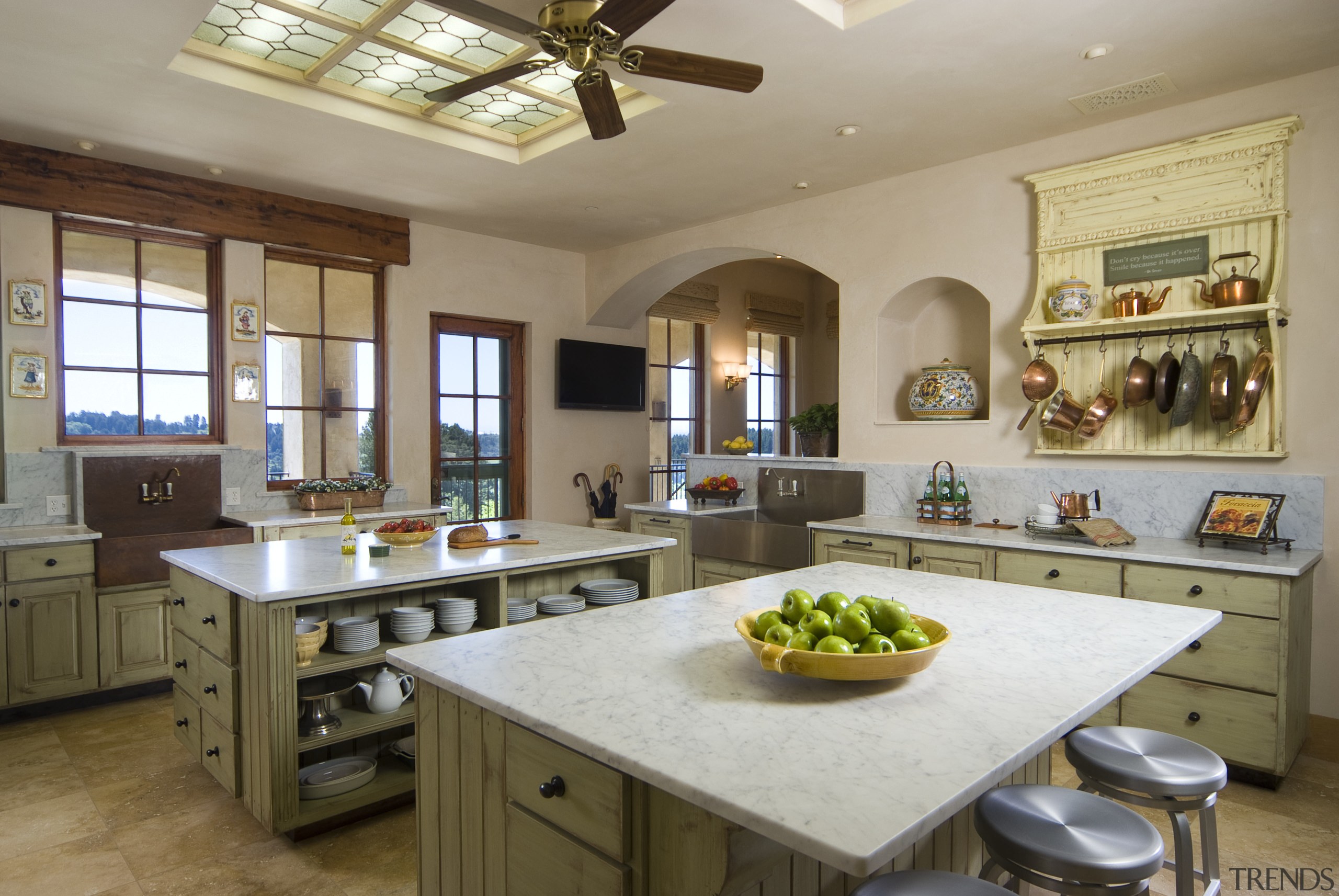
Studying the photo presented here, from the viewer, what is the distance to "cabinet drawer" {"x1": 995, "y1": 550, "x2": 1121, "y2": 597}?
3088 millimetres

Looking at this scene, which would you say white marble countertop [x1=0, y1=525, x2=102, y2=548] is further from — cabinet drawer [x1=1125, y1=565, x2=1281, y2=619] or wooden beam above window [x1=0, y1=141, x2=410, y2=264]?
cabinet drawer [x1=1125, y1=565, x2=1281, y2=619]

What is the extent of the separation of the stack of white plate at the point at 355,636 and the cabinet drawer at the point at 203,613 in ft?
1.01

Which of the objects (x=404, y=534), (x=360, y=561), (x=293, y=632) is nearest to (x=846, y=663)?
(x=293, y=632)

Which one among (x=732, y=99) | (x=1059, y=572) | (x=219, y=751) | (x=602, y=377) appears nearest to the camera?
(x=219, y=751)

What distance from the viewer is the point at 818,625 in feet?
4.46

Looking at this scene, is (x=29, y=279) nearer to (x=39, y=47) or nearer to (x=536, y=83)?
(x=39, y=47)

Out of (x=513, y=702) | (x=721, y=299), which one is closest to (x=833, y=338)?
(x=721, y=299)

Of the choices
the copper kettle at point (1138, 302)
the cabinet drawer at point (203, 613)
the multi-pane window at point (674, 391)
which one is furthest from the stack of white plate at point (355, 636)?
the multi-pane window at point (674, 391)

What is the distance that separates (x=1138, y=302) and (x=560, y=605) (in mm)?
2781

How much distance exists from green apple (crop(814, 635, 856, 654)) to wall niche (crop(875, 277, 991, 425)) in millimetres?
3205

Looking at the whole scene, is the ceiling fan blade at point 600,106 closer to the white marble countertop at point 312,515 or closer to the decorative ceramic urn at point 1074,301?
the decorative ceramic urn at point 1074,301

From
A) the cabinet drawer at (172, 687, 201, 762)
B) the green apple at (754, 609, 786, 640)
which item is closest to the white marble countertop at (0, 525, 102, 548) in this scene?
the cabinet drawer at (172, 687, 201, 762)

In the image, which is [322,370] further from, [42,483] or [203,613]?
[203,613]

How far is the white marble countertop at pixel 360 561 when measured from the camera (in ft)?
7.73
